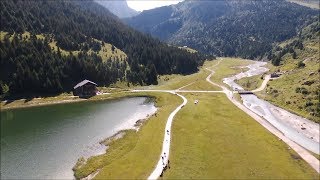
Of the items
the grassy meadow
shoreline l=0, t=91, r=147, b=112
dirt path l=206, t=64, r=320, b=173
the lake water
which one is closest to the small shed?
shoreline l=0, t=91, r=147, b=112

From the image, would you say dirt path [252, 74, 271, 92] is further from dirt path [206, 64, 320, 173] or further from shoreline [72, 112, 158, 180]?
shoreline [72, 112, 158, 180]

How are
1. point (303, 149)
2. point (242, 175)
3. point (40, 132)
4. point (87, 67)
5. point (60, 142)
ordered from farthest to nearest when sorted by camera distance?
point (87, 67)
point (40, 132)
point (60, 142)
point (303, 149)
point (242, 175)

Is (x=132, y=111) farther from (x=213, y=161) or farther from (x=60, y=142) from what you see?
(x=213, y=161)

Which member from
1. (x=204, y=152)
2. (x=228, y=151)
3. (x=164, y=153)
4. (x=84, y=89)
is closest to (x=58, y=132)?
(x=164, y=153)

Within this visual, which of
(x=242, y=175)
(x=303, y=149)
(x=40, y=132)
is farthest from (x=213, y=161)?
(x=40, y=132)

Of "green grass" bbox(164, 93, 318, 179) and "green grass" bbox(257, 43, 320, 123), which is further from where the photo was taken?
"green grass" bbox(257, 43, 320, 123)

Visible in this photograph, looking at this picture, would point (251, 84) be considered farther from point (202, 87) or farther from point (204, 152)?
point (204, 152)
